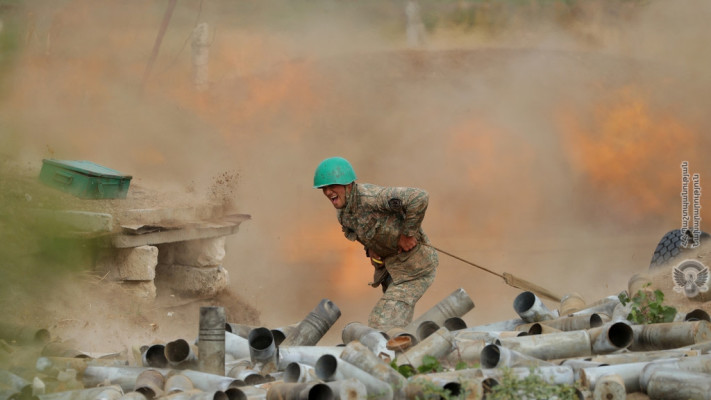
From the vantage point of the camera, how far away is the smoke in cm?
1680

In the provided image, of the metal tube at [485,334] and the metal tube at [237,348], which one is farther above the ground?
the metal tube at [485,334]

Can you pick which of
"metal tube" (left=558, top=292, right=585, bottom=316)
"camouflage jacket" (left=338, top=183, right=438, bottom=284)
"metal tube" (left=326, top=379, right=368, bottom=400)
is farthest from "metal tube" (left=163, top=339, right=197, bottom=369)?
"metal tube" (left=558, top=292, right=585, bottom=316)

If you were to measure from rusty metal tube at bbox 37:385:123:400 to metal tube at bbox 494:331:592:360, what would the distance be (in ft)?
8.31

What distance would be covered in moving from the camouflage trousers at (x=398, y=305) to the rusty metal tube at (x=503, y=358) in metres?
1.92

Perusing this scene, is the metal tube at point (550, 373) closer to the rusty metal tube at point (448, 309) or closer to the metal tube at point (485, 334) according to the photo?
the metal tube at point (485, 334)

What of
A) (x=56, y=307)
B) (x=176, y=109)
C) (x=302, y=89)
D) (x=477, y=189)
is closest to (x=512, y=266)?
(x=477, y=189)

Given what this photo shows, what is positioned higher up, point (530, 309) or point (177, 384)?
point (530, 309)

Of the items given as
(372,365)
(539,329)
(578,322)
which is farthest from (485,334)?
(372,365)

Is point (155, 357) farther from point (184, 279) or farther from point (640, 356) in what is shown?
point (184, 279)

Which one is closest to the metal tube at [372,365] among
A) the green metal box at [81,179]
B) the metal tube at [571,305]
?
the metal tube at [571,305]

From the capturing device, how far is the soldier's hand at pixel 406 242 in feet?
26.4

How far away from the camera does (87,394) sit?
5434 mm

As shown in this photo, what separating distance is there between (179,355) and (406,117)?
13284mm

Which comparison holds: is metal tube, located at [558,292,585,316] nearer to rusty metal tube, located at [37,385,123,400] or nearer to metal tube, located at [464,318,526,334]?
metal tube, located at [464,318,526,334]
